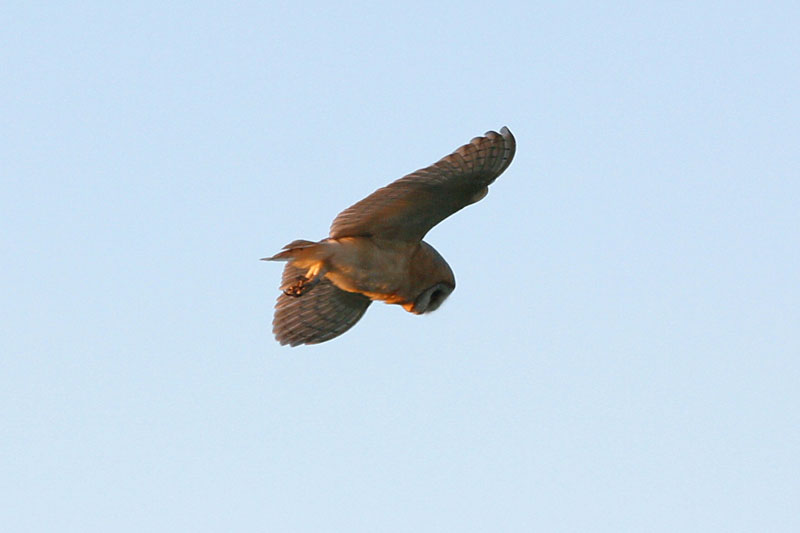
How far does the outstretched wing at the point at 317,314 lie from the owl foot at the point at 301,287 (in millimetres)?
1171

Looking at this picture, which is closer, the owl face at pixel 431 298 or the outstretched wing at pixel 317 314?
the owl face at pixel 431 298

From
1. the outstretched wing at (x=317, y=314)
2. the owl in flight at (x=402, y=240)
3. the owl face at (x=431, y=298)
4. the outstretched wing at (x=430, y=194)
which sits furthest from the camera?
the outstretched wing at (x=317, y=314)

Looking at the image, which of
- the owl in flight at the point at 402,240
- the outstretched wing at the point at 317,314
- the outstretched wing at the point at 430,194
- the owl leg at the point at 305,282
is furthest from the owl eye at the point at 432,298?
the outstretched wing at the point at 317,314

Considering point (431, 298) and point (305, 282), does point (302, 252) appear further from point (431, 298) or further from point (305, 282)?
point (431, 298)

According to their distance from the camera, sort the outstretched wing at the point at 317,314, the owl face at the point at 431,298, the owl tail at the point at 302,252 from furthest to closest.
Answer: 1. the outstretched wing at the point at 317,314
2. the owl face at the point at 431,298
3. the owl tail at the point at 302,252

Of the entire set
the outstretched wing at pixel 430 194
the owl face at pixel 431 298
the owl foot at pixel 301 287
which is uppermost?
the outstretched wing at pixel 430 194

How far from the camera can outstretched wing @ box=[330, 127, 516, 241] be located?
13.3 metres

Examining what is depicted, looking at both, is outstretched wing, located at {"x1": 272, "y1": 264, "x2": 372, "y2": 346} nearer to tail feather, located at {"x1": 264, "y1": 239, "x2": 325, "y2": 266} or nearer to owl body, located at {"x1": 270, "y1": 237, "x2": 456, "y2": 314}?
owl body, located at {"x1": 270, "y1": 237, "x2": 456, "y2": 314}

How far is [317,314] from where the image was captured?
16422 mm

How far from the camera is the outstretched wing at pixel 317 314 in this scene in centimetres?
1633

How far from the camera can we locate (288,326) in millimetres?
16516

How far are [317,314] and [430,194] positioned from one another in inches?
118

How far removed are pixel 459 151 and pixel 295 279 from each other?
114 inches

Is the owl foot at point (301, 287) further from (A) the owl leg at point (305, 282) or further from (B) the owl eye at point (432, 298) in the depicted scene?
(B) the owl eye at point (432, 298)
